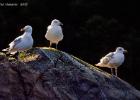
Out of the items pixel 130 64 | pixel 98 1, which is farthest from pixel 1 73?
pixel 98 1

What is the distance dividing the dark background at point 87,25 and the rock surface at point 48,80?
1025 cm

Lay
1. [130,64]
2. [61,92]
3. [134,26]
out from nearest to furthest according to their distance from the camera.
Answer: [61,92]
[130,64]
[134,26]

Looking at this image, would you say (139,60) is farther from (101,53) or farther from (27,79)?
(27,79)

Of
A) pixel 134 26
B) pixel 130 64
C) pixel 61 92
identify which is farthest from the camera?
pixel 134 26

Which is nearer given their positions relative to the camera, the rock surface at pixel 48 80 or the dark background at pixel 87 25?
the rock surface at pixel 48 80

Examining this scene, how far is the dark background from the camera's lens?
2556 centimetres

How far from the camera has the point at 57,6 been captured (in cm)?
2788

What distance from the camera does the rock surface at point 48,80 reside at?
14.4 m

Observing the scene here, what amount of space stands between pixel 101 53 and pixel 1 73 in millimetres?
11268

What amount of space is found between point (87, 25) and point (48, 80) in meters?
11.6

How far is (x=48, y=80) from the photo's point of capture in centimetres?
1441

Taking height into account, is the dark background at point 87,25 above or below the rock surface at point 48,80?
below

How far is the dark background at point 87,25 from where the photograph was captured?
83.9 feet

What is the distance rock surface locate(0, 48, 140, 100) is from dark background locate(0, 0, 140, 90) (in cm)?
1025
